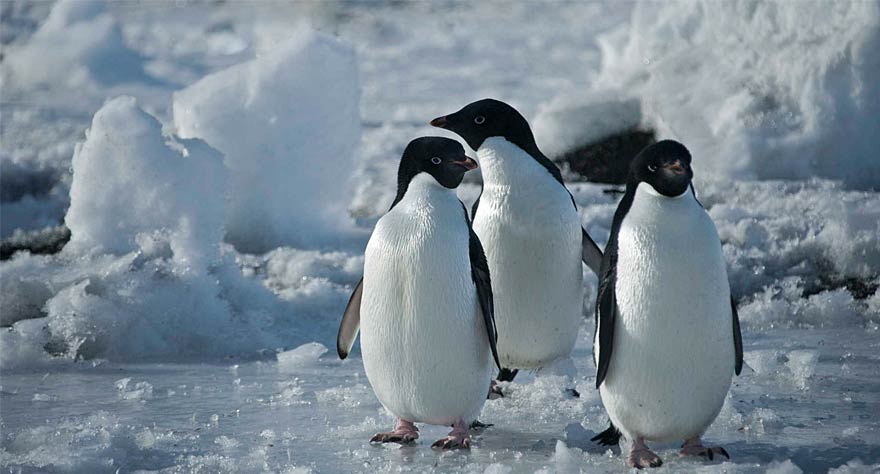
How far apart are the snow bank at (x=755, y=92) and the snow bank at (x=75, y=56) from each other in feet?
17.5

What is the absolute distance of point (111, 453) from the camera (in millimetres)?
2889

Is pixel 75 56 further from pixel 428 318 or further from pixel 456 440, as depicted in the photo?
pixel 456 440

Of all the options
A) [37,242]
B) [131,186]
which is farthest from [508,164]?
[37,242]

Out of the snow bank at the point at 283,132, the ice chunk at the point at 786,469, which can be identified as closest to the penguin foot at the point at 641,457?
the ice chunk at the point at 786,469

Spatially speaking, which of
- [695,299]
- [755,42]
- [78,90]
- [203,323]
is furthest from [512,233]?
[78,90]

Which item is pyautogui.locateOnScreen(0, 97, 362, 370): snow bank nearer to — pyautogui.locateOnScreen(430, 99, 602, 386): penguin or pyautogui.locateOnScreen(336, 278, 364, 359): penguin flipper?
pyautogui.locateOnScreen(336, 278, 364, 359): penguin flipper

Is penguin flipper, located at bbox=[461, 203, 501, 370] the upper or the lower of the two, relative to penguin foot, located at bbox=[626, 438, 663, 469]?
upper

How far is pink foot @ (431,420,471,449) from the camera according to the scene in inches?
117

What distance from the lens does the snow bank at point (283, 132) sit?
6.00 meters

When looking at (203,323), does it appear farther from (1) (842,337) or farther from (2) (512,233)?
(1) (842,337)

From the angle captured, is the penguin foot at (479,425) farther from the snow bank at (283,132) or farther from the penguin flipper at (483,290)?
the snow bank at (283,132)

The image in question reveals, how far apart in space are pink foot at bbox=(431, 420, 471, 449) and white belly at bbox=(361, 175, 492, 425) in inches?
2.1

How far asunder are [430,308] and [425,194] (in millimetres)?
329

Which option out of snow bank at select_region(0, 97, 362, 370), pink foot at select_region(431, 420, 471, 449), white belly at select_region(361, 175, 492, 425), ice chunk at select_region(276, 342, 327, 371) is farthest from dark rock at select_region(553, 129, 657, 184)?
pink foot at select_region(431, 420, 471, 449)
